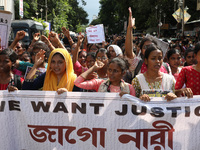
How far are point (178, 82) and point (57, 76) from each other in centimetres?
136

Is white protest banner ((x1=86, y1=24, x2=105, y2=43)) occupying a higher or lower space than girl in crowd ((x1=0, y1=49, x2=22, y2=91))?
higher

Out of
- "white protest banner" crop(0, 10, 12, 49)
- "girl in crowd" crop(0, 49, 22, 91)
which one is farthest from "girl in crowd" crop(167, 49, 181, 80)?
"white protest banner" crop(0, 10, 12, 49)

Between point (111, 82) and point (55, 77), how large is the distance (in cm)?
65

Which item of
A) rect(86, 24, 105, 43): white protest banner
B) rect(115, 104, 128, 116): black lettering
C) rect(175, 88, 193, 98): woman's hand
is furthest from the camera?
rect(86, 24, 105, 43): white protest banner

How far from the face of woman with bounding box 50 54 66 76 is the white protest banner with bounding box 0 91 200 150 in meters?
0.38

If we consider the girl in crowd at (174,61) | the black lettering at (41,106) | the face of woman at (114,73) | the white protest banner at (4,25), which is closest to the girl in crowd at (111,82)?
the face of woman at (114,73)

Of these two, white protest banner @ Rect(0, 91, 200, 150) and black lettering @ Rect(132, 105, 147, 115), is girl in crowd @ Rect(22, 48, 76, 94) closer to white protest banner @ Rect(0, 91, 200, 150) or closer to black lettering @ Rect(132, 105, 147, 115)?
white protest banner @ Rect(0, 91, 200, 150)

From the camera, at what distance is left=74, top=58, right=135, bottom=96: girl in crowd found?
3115 mm

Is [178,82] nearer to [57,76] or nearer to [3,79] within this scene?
[57,76]

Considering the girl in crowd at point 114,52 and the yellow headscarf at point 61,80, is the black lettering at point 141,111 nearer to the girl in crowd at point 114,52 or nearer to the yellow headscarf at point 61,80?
the yellow headscarf at point 61,80

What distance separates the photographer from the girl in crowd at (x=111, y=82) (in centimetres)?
312

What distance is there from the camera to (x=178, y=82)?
3.14 metres

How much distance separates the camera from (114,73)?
3.24 metres

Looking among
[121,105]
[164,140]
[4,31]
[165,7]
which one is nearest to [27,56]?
[4,31]
